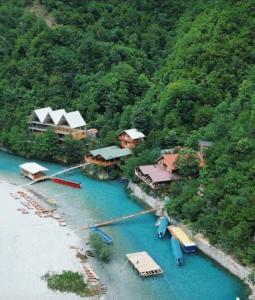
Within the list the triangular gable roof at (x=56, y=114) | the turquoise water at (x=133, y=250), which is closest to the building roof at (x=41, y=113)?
the triangular gable roof at (x=56, y=114)

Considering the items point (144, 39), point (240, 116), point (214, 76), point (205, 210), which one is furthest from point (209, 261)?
point (144, 39)

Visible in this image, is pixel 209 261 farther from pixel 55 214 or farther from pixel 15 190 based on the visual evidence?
pixel 15 190

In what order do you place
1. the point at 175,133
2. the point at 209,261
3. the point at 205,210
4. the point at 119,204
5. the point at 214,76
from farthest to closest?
the point at 214,76, the point at 175,133, the point at 119,204, the point at 205,210, the point at 209,261

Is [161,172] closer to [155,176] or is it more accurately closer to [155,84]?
[155,176]

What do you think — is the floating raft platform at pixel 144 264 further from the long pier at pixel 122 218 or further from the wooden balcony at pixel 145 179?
the wooden balcony at pixel 145 179

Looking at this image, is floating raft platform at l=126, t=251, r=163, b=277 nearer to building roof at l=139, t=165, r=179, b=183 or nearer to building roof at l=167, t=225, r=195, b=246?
building roof at l=167, t=225, r=195, b=246

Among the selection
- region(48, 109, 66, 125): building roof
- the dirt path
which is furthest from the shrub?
the dirt path
